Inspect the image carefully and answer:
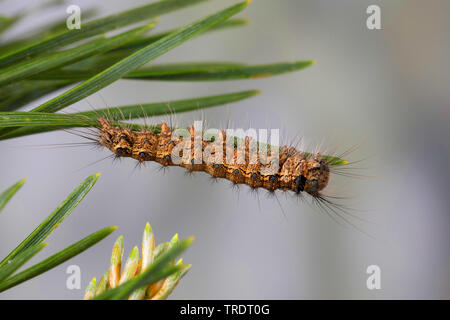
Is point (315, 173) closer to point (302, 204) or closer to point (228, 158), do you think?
point (228, 158)

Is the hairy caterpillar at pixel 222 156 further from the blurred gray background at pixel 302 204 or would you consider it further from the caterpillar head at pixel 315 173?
the blurred gray background at pixel 302 204

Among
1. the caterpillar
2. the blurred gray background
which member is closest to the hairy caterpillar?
the caterpillar

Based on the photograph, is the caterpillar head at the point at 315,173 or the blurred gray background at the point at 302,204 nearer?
the caterpillar head at the point at 315,173

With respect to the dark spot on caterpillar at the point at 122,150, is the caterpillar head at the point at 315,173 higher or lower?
lower

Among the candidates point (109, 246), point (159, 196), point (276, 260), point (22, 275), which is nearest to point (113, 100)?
point (159, 196)

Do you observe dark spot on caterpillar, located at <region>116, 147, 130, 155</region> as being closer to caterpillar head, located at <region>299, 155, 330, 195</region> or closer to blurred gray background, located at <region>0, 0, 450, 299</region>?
caterpillar head, located at <region>299, 155, 330, 195</region>

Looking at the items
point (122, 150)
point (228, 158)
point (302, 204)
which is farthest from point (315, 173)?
point (302, 204)

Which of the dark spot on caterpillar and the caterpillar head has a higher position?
the dark spot on caterpillar

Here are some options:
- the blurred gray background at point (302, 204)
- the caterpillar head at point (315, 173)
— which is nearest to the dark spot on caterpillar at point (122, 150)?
the caterpillar head at point (315, 173)
